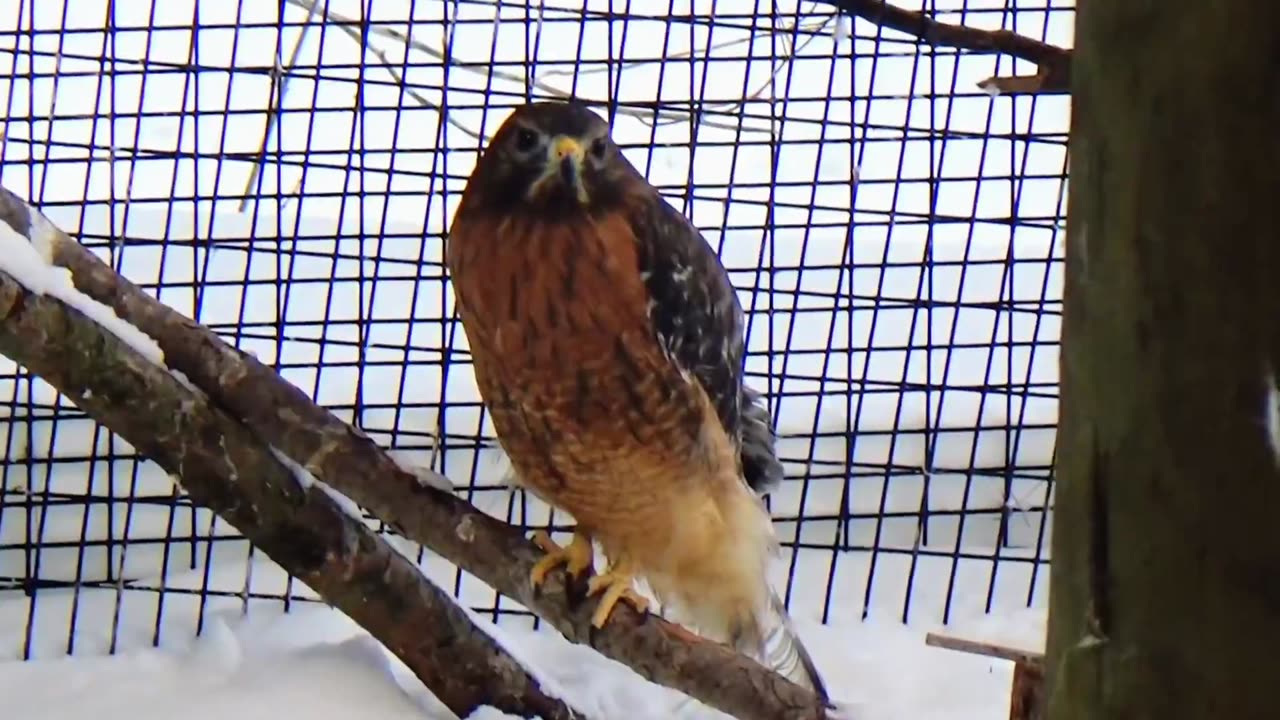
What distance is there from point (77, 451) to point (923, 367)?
4.67 ft

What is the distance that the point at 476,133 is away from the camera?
2.20 metres

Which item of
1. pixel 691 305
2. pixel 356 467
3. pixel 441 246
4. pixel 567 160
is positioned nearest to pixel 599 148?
pixel 567 160

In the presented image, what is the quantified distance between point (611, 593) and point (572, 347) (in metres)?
0.31

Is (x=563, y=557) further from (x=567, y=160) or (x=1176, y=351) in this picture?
(x=1176, y=351)

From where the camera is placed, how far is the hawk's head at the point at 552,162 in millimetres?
1505

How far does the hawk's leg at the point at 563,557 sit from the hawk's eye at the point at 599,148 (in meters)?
0.48

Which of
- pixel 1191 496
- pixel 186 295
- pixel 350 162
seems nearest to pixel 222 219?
pixel 186 295

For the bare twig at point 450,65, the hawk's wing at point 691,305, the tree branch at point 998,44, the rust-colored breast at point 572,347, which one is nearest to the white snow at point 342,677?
the rust-colored breast at point 572,347

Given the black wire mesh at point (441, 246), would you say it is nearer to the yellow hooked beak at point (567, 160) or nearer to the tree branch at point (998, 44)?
the yellow hooked beak at point (567, 160)

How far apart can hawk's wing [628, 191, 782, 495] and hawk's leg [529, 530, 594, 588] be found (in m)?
0.24

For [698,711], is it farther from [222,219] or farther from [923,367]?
[222,219]

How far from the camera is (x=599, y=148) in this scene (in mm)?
1544

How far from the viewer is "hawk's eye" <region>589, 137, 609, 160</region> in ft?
5.03

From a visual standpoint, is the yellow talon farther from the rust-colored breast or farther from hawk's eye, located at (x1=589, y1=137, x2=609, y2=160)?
hawk's eye, located at (x1=589, y1=137, x2=609, y2=160)
